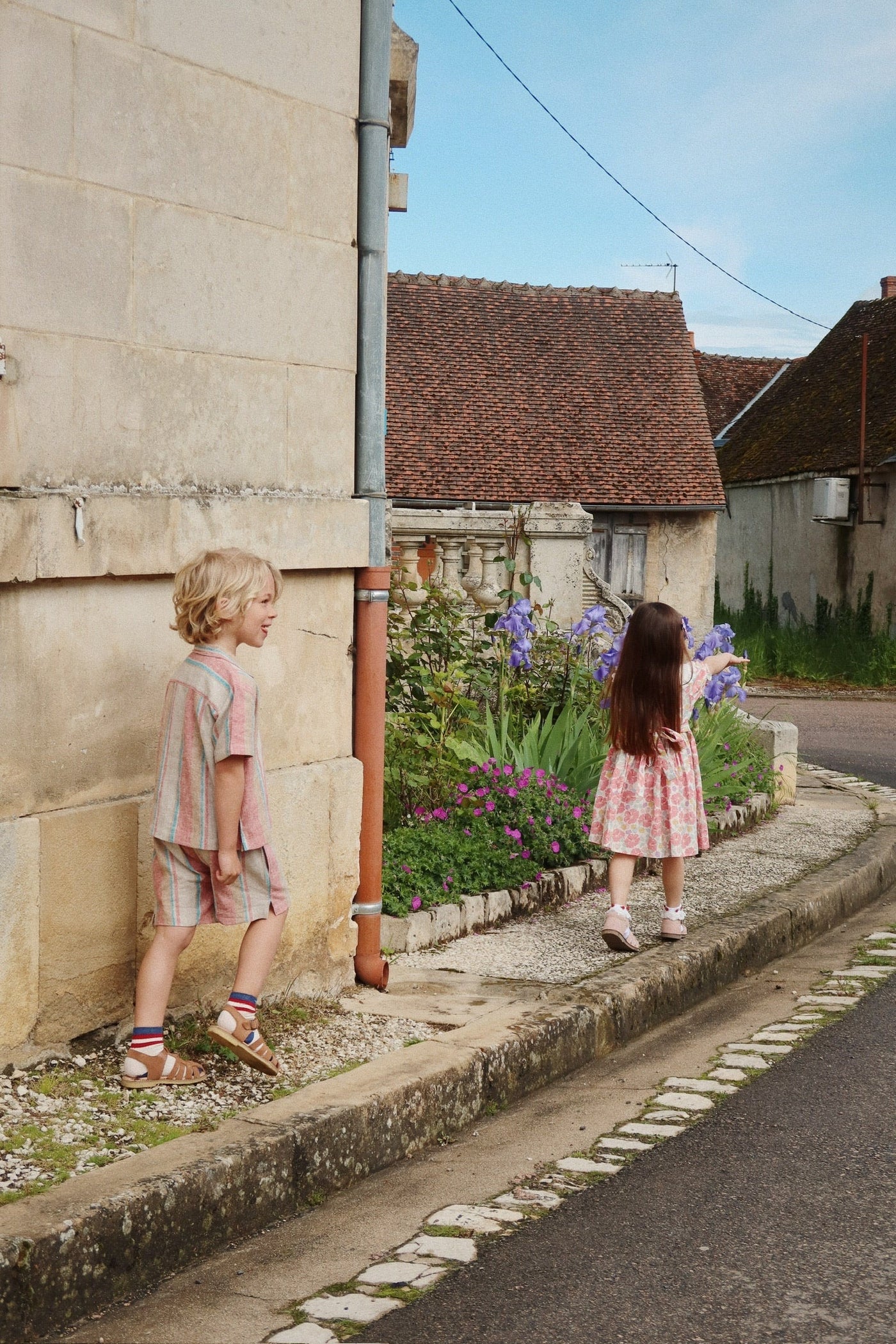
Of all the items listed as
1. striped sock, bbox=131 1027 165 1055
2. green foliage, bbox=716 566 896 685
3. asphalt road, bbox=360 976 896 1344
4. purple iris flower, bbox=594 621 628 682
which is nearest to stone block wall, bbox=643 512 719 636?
green foliage, bbox=716 566 896 685

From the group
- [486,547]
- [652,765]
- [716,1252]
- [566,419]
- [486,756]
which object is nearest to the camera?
[716,1252]

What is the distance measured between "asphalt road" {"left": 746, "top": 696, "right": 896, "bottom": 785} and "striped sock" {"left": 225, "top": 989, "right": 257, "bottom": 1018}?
20.5ft

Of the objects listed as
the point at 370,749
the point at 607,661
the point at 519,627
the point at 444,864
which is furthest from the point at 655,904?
the point at 370,749

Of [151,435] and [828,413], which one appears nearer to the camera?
[151,435]

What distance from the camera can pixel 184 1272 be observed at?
3.05m

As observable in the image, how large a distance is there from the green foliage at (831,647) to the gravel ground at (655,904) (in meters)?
13.4

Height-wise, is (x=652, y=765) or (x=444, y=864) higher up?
(x=652, y=765)

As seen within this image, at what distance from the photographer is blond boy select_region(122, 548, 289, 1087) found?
3.72 metres

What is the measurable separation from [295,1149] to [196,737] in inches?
42.6

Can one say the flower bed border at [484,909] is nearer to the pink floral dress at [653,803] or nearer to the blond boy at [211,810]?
the pink floral dress at [653,803]

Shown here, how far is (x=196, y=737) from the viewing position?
3.77 m

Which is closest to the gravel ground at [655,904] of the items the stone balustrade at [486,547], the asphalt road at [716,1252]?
the asphalt road at [716,1252]

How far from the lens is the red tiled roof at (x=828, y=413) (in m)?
25.2

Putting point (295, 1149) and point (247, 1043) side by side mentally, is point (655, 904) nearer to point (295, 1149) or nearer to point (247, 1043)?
point (247, 1043)
